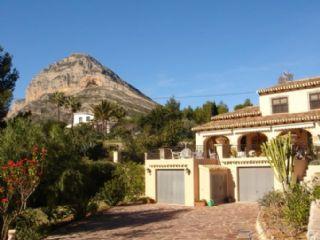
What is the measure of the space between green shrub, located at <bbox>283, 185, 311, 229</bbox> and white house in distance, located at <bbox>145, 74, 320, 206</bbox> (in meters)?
10.3

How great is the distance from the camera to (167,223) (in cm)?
2127

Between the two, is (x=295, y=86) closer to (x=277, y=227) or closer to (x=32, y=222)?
(x=277, y=227)

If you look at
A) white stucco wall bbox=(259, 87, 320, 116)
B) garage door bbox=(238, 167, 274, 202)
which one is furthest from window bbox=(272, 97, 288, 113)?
garage door bbox=(238, 167, 274, 202)

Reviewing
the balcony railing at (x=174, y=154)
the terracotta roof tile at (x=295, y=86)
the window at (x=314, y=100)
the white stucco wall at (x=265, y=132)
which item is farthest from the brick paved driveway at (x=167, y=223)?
the terracotta roof tile at (x=295, y=86)

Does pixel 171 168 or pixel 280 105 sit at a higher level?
pixel 280 105

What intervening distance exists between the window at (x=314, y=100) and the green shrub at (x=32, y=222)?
21.3 metres

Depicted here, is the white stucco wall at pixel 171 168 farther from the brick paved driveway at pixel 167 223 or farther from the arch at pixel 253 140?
the arch at pixel 253 140

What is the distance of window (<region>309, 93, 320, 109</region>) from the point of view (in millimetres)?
31656

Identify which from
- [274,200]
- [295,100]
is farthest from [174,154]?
[274,200]

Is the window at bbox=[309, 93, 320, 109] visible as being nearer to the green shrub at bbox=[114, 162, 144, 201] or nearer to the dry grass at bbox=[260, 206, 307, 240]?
the green shrub at bbox=[114, 162, 144, 201]

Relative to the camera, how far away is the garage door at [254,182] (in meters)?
28.0

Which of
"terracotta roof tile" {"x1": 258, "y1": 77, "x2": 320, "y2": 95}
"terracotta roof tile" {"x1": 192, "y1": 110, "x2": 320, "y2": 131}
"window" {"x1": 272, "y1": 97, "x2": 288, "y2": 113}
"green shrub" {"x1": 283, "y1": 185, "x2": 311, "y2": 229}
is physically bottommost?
"green shrub" {"x1": 283, "y1": 185, "x2": 311, "y2": 229}

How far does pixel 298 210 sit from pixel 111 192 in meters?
16.7

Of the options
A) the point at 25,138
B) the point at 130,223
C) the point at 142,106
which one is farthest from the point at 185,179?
the point at 142,106
